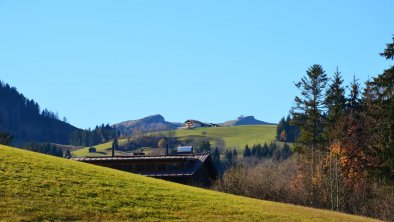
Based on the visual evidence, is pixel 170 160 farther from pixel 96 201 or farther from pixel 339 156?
pixel 96 201

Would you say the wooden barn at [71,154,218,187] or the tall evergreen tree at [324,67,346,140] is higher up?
the tall evergreen tree at [324,67,346,140]

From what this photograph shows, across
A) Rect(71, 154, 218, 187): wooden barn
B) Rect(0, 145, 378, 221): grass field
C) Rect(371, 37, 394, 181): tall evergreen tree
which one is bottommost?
Rect(0, 145, 378, 221): grass field

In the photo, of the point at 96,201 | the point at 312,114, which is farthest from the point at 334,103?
the point at 96,201

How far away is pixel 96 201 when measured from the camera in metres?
29.1

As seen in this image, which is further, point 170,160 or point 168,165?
point 168,165

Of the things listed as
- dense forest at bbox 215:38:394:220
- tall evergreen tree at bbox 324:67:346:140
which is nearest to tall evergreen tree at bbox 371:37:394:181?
dense forest at bbox 215:38:394:220

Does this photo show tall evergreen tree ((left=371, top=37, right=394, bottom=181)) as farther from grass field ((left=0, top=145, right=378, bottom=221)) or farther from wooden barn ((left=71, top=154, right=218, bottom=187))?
wooden barn ((left=71, top=154, right=218, bottom=187))

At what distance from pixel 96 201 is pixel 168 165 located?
52.1 metres

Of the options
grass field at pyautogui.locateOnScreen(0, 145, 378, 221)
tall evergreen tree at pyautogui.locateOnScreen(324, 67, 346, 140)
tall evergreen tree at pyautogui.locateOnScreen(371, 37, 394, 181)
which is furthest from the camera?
tall evergreen tree at pyautogui.locateOnScreen(324, 67, 346, 140)

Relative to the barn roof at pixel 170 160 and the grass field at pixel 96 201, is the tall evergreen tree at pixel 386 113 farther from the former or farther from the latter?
the barn roof at pixel 170 160

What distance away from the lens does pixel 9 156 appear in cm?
3778

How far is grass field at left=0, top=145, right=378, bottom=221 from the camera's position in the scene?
25703 mm

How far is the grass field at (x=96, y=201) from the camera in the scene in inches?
1012

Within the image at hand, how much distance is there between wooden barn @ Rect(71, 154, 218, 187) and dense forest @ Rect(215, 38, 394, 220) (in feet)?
13.4
